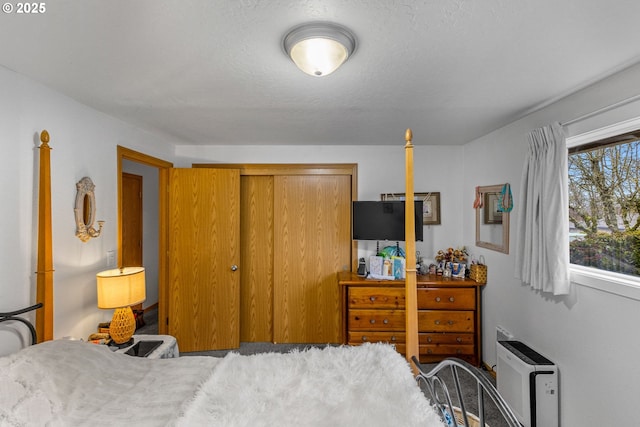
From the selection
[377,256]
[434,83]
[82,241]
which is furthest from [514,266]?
[82,241]

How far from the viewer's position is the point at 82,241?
2094 mm

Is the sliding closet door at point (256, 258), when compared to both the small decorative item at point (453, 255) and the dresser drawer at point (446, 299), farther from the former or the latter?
A: the small decorative item at point (453, 255)

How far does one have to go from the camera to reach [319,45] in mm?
1267

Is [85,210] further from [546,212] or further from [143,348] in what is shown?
[546,212]

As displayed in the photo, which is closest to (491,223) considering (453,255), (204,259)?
(453,255)

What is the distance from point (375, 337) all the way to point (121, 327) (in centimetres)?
221

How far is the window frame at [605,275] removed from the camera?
156 cm

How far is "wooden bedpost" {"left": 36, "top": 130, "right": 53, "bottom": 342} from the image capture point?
5.46 ft

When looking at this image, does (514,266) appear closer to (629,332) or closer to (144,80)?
(629,332)

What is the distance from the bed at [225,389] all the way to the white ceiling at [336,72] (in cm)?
128

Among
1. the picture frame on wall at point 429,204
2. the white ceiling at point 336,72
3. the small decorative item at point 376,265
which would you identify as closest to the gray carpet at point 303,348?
the small decorative item at point 376,265

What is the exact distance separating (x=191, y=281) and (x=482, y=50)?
3.19m

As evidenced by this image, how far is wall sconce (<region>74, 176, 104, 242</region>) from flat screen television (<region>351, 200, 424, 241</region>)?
7.54 ft

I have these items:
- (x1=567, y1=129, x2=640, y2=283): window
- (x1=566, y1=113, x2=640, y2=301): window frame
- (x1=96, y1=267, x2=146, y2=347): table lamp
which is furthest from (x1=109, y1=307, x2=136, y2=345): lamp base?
(x1=567, y1=129, x2=640, y2=283): window
